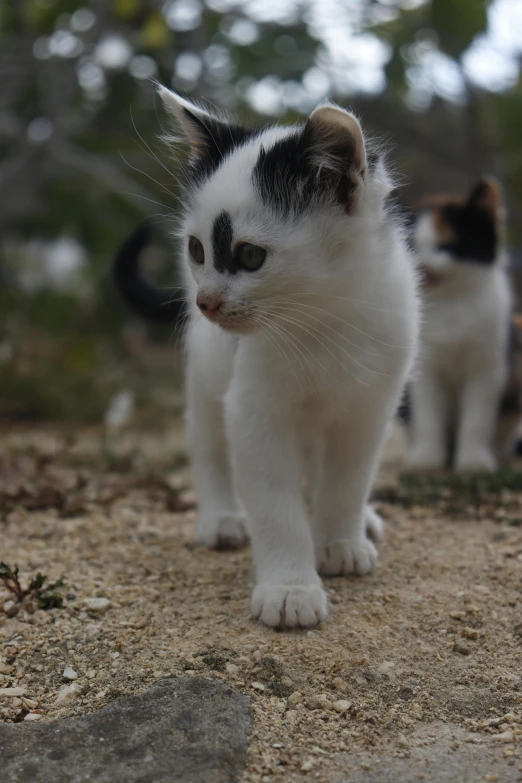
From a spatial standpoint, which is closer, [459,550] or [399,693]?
[399,693]

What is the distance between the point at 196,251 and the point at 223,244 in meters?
0.22

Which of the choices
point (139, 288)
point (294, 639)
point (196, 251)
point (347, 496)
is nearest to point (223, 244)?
point (196, 251)

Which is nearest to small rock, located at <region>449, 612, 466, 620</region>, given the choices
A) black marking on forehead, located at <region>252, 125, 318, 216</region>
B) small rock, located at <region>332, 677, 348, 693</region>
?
small rock, located at <region>332, 677, 348, 693</region>

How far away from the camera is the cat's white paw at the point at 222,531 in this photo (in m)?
3.05

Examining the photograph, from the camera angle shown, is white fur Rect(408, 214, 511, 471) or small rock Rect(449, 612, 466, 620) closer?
small rock Rect(449, 612, 466, 620)

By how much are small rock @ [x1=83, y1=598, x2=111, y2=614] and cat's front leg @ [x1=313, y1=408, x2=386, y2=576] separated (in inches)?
28.2

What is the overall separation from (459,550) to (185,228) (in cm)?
153

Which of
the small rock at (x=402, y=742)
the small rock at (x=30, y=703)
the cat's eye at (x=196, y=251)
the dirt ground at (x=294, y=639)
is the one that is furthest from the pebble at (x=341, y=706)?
the cat's eye at (x=196, y=251)

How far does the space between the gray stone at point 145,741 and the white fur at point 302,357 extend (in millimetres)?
428

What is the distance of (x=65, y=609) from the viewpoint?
7.77 feet

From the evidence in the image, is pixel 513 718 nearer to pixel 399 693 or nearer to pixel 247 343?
pixel 399 693

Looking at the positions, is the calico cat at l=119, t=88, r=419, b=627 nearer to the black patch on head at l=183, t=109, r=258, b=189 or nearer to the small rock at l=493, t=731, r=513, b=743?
the black patch on head at l=183, t=109, r=258, b=189

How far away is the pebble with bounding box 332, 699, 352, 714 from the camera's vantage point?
1.90 metres

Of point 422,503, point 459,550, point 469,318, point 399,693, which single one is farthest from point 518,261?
point 399,693
